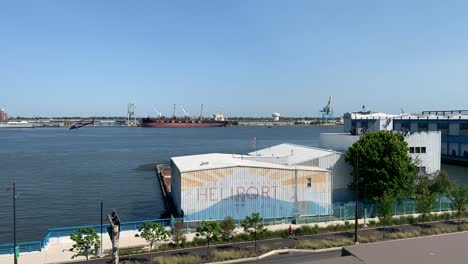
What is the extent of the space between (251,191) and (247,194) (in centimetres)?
33

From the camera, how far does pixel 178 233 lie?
22219 millimetres

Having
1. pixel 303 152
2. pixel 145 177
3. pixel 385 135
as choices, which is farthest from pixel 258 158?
pixel 145 177

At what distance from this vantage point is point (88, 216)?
3419 centimetres

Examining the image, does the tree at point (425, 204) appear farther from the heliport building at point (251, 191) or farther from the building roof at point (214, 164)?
the building roof at point (214, 164)

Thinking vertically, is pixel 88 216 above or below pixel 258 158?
below

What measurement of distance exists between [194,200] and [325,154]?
1131cm

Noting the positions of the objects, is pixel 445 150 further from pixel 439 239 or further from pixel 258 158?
pixel 439 239

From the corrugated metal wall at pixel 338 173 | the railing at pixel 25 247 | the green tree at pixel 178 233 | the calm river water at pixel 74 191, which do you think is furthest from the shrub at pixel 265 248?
the calm river water at pixel 74 191

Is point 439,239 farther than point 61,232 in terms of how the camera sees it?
No

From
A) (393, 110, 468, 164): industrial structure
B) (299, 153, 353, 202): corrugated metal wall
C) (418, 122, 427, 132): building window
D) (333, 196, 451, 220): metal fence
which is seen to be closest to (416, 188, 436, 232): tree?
(333, 196, 451, 220): metal fence

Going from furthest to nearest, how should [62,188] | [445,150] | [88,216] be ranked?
[445,150] < [62,188] < [88,216]

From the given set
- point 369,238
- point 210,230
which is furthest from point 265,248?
point 369,238

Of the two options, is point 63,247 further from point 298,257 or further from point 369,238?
point 369,238

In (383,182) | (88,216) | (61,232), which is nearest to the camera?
(61,232)
